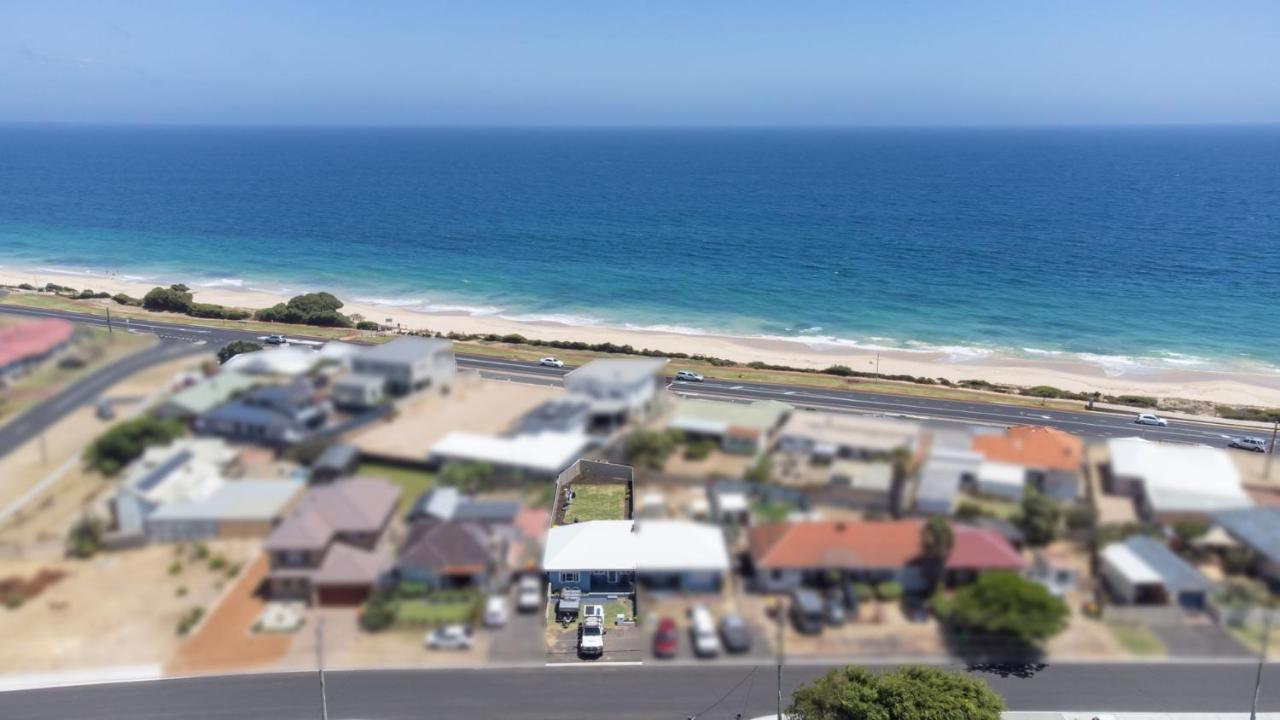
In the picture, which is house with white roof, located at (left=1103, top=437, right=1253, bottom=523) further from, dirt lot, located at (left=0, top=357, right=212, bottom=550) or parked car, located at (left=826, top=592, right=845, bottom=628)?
dirt lot, located at (left=0, top=357, right=212, bottom=550)

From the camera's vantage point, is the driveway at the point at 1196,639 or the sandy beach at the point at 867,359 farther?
the sandy beach at the point at 867,359

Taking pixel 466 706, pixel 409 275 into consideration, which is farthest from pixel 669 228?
pixel 466 706

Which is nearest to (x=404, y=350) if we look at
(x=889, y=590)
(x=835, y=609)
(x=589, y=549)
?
(x=835, y=609)

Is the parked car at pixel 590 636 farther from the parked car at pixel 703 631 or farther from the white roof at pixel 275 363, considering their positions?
the white roof at pixel 275 363

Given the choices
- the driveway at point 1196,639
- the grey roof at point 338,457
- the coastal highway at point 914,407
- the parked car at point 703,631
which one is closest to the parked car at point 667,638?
the parked car at point 703,631

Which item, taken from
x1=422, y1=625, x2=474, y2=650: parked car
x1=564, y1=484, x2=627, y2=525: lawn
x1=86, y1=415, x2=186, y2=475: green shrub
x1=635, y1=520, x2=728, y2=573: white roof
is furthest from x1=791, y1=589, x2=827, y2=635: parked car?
x1=564, y1=484, x2=627, y2=525: lawn

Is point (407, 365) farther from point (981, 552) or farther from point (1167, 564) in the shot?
point (1167, 564)
